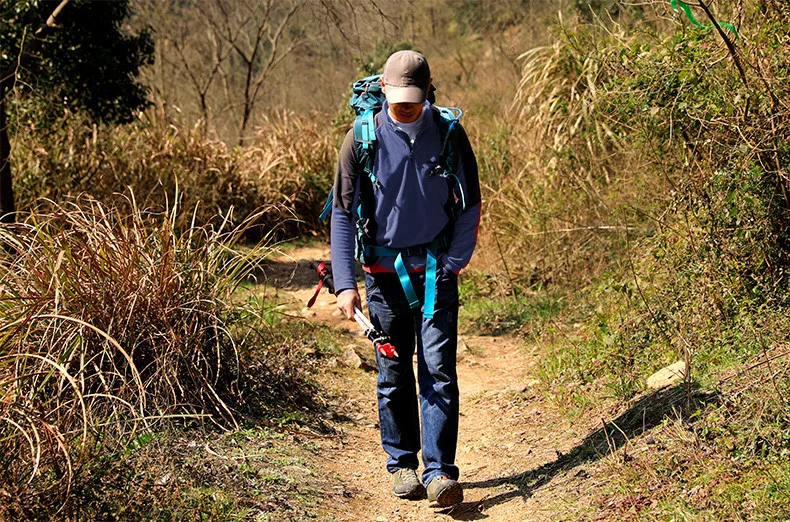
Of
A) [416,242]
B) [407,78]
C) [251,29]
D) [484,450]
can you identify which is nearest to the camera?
[407,78]

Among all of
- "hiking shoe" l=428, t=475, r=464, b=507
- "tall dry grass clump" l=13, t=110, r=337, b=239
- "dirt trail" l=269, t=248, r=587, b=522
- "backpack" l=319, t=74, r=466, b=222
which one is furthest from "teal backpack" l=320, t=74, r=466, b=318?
"tall dry grass clump" l=13, t=110, r=337, b=239

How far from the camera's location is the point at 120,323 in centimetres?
473

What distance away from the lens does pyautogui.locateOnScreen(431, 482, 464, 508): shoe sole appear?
403cm

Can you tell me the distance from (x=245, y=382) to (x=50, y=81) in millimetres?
6636

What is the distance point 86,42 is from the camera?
36.0 ft

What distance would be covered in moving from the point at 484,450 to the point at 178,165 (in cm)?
770

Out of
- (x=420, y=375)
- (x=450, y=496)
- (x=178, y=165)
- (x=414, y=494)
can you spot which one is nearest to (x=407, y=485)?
(x=414, y=494)

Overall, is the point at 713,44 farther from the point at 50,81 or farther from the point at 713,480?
the point at 50,81

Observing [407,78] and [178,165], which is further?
[178,165]

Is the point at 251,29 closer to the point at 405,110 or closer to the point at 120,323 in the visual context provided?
the point at 120,323

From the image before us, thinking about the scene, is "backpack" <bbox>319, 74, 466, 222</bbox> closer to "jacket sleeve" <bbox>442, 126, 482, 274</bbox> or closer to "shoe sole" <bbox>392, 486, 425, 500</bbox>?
"jacket sleeve" <bbox>442, 126, 482, 274</bbox>

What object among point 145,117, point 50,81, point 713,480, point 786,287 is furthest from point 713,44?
point 145,117

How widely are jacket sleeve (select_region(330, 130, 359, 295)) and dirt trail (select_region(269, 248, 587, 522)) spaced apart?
108 centimetres

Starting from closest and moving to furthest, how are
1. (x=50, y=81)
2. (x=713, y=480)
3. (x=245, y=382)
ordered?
(x=713, y=480), (x=245, y=382), (x=50, y=81)
